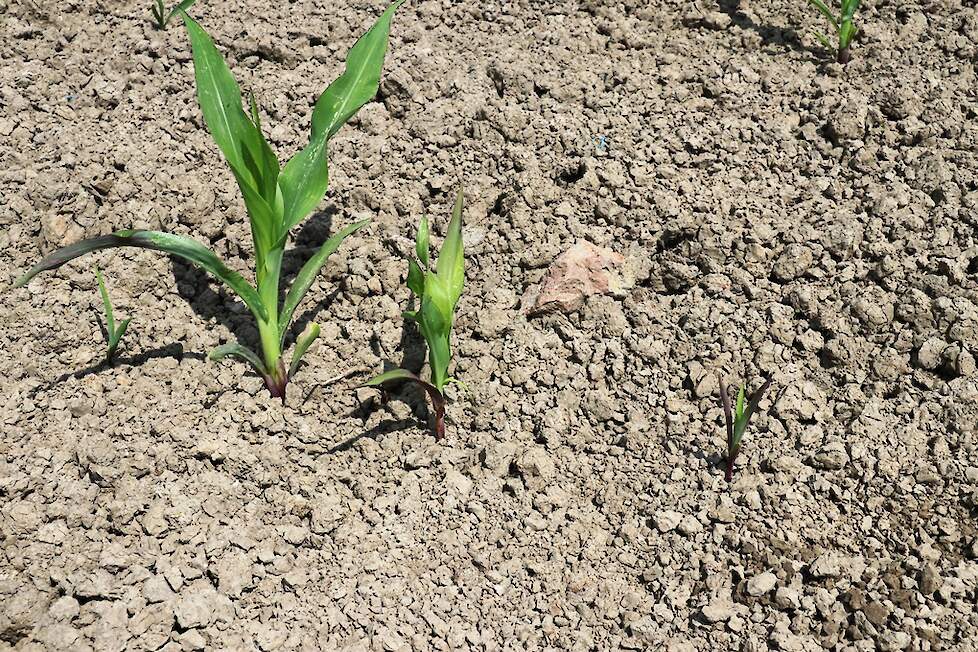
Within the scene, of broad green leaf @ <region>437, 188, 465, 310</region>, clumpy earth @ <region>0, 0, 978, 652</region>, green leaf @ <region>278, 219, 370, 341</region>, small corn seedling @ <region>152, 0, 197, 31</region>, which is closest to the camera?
clumpy earth @ <region>0, 0, 978, 652</region>

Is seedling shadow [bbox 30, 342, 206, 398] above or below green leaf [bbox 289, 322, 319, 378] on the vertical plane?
below

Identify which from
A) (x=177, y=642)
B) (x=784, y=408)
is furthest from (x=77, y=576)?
(x=784, y=408)

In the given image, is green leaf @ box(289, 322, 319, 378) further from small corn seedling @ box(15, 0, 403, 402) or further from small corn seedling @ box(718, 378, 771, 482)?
small corn seedling @ box(718, 378, 771, 482)

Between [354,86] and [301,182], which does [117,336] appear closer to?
[301,182]

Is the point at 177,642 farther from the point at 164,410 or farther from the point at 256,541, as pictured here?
the point at 164,410

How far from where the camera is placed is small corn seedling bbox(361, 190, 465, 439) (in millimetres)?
2654

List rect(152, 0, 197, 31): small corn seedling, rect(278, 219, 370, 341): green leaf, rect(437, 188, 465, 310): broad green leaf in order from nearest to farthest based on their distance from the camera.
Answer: rect(437, 188, 465, 310): broad green leaf → rect(278, 219, 370, 341): green leaf → rect(152, 0, 197, 31): small corn seedling

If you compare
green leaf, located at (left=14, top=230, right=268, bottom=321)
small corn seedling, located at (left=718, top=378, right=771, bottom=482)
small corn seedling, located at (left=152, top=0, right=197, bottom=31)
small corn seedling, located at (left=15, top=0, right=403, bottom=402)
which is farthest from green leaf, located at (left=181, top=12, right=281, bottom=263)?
small corn seedling, located at (left=718, top=378, right=771, bottom=482)

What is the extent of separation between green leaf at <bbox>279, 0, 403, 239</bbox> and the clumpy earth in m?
0.38

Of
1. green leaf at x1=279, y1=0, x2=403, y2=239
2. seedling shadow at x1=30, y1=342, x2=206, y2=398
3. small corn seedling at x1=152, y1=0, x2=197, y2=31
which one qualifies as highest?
green leaf at x1=279, y1=0, x2=403, y2=239

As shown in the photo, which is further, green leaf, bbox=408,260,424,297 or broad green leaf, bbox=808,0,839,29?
broad green leaf, bbox=808,0,839,29

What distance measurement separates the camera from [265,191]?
272cm

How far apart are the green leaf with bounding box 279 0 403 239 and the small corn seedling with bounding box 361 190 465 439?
352 mm

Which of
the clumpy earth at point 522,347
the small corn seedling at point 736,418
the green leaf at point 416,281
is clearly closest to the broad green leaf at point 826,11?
the clumpy earth at point 522,347
